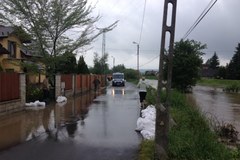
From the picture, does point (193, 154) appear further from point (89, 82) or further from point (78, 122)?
point (89, 82)

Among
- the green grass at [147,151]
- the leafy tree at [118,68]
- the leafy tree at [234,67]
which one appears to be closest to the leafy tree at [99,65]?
the leafy tree at [234,67]

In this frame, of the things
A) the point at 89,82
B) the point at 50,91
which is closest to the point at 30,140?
the point at 50,91

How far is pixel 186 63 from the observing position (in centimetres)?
4253

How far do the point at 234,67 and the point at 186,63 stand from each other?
59.9 metres

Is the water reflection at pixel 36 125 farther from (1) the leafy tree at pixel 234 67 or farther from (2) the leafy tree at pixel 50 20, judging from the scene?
(1) the leafy tree at pixel 234 67

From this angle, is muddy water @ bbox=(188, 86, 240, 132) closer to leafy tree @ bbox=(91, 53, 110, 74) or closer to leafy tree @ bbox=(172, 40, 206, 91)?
leafy tree @ bbox=(172, 40, 206, 91)

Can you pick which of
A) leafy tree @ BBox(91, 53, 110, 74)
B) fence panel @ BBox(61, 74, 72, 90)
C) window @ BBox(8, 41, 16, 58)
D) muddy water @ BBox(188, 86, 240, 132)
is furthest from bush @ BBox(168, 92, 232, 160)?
leafy tree @ BBox(91, 53, 110, 74)

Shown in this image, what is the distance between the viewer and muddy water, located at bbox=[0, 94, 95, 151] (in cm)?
1221

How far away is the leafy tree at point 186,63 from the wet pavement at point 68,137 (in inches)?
999

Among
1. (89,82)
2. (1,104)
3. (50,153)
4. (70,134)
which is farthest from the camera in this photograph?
(89,82)

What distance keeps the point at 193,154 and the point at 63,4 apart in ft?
71.0

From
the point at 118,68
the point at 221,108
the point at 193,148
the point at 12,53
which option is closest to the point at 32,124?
the point at 193,148

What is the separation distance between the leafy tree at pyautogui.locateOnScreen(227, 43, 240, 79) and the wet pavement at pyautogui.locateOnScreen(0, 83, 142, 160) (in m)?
82.9

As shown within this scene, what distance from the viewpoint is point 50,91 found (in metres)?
26.9
